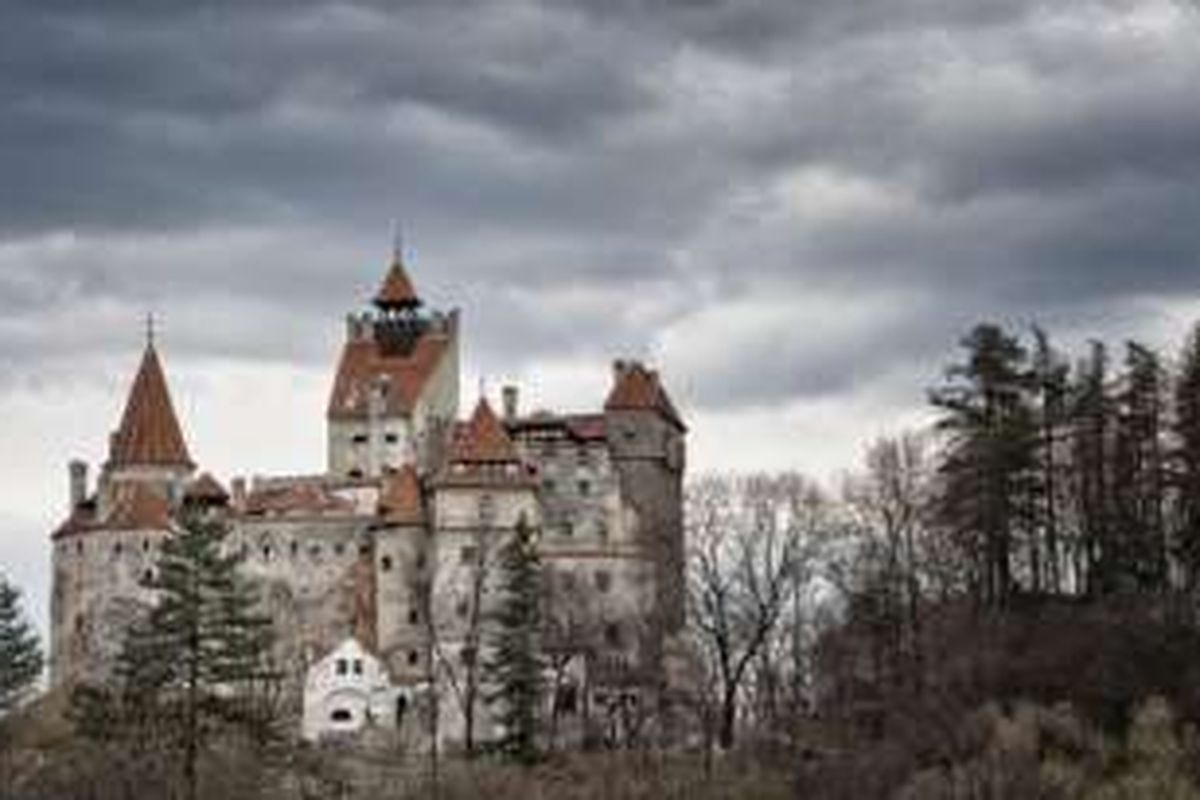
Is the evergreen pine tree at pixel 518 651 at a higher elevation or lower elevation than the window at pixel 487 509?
lower

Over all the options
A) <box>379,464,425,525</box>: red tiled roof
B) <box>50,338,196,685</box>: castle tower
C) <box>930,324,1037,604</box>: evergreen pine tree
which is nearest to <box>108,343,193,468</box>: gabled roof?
<box>50,338,196,685</box>: castle tower

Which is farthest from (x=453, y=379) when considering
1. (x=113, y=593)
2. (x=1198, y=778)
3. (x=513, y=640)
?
(x=1198, y=778)

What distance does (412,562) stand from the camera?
120 metres

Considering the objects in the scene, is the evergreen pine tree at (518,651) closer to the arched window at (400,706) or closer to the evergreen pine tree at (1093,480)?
the arched window at (400,706)

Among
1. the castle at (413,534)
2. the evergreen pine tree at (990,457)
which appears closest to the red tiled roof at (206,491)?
the castle at (413,534)

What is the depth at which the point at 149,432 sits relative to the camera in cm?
Answer: 12612

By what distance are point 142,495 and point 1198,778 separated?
200 feet

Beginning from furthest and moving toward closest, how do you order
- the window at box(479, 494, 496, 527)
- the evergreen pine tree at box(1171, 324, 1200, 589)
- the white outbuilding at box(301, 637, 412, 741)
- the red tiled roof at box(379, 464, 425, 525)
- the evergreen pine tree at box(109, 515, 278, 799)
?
the red tiled roof at box(379, 464, 425, 525) < the window at box(479, 494, 496, 527) < the white outbuilding at box(301, 637, 412, 741) < the evergreen pine tree at box(109, 515, 278, 799) < the evergreen pine tree at box(1171, 324, 1200, 589)

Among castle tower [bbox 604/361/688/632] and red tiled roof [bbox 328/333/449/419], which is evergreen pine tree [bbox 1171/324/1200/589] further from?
red tiled roof [bbox 328/333/449/419]

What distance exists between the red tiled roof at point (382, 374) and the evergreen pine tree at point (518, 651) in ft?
47.9

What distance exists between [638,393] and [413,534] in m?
11.6

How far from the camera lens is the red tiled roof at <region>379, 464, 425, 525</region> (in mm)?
120500

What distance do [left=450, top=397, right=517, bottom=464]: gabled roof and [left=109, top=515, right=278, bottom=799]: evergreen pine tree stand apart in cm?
1500

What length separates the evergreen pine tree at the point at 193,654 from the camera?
322 feet
